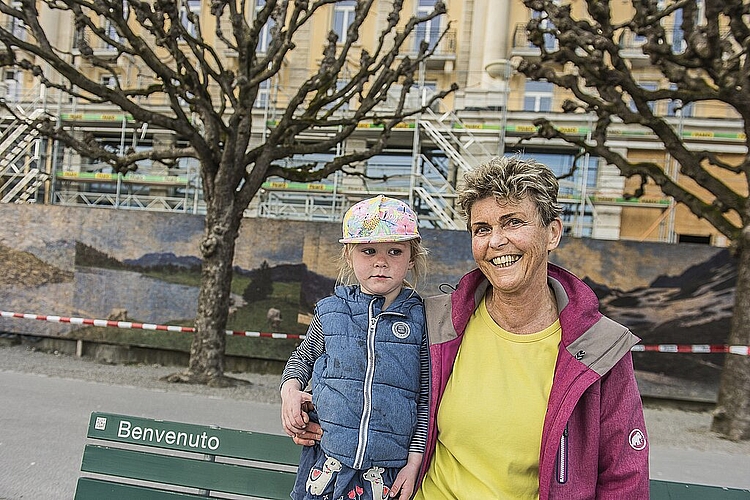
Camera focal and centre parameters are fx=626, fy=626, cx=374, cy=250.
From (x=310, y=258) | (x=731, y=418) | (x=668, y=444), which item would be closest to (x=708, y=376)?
(x=731, y=418)

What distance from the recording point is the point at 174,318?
1230 centimetres

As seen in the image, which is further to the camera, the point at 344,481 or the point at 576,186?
the point at 576,186

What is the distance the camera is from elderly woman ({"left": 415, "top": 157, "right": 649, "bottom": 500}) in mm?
2061

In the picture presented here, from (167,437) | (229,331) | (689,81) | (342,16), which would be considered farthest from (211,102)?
(342,16)

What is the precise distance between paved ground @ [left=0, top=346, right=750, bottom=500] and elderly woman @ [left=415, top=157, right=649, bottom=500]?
3.75 metres

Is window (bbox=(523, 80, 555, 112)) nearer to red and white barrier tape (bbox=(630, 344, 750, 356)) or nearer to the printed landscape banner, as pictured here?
the printed landscape banner

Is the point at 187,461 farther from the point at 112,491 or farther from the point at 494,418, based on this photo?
Result: the point at 494,418

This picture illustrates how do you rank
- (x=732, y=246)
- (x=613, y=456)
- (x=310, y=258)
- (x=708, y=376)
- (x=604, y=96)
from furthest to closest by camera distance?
1. (x=310, y=258)
2. (x=708, y=376)
3. (x=604, y=96)
4. (x=732, y=246)
5. (x=613, y=456)

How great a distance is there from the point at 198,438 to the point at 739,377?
7784 millimetres

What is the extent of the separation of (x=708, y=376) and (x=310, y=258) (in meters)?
7.29

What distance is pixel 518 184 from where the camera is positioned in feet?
7.06

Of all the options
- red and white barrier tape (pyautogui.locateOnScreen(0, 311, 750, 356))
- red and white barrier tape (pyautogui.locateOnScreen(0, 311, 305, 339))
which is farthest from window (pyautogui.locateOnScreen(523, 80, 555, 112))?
→ red and white barrier tape (pyautogui.locateOnScreen(0, 311, 305, 339))

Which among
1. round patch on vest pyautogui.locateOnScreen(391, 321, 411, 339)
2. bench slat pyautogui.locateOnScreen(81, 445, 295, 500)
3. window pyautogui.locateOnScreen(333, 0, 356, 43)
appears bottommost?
bench slat pyautogui.locateOnScreen(81, 445, 295, 500)

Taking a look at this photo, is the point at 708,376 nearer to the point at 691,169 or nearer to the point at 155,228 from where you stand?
the point at 691,169
